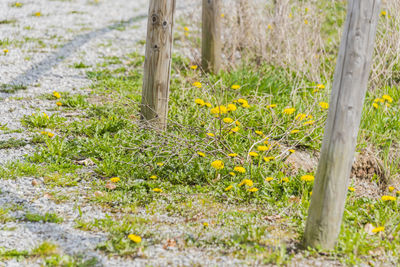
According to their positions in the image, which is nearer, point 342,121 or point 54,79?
point 342,121

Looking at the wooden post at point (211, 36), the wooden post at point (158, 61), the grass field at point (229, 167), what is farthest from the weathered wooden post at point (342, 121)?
the wooden post at point (211, 36)

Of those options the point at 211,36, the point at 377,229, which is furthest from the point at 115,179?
the point at 211,36

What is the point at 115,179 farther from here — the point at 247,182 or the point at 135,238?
the point at 247,182

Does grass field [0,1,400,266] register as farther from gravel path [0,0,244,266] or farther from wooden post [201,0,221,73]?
wooden post [201,0,221,73]

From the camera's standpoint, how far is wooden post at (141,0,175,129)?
14.6 feet

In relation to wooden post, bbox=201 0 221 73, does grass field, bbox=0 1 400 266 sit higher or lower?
lower

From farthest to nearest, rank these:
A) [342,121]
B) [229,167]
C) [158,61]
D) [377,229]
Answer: [158,61] → [229,167] → [377,229] → [342,121]

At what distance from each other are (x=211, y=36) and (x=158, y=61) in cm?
230

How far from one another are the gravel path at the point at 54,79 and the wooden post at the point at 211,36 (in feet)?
5.93

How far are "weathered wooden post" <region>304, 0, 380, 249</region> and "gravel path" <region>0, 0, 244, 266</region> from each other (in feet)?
2.31

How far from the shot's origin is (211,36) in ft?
21.9

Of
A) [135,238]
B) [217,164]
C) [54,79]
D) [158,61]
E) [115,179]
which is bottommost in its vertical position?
[135,238]

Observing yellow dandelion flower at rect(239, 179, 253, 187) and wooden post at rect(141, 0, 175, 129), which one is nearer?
yellow dandelion flower at rect(239, 179, 253, 187)

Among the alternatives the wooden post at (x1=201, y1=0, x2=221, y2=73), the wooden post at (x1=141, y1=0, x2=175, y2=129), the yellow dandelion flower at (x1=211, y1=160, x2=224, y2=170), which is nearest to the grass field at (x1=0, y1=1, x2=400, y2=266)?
the yellow dandelion flower at (x1=211, y1=160, x2=224, y2=170)
